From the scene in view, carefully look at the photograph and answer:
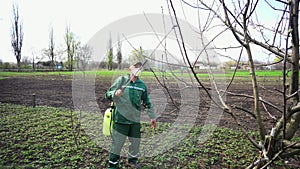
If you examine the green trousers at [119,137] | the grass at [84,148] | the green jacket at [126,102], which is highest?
the green jacket at [126,102]

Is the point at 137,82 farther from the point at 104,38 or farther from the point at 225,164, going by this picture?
the point at 225,164

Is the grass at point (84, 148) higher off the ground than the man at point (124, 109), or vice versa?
the man at point (124, 109)

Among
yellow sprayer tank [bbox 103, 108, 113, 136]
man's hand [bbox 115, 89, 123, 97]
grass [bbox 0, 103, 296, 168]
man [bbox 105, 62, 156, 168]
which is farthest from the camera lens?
grass [bbox 0, 103, 296, 168]

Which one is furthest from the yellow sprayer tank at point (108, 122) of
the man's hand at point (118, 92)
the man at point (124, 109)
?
the man's hand at point (118, 92)

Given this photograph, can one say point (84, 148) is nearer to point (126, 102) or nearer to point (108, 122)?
point (108, 122)

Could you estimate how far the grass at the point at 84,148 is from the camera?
11.3 ft

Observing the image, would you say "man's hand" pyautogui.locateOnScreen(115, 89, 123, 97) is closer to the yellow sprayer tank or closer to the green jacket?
the green jacket

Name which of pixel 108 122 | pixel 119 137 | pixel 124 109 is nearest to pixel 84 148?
pixel 108 122

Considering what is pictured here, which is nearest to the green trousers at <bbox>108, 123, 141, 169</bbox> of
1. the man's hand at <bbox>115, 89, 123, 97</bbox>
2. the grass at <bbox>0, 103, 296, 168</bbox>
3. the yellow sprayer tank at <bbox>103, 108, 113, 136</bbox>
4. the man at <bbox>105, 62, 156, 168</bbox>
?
the man at <bbox>105, 62, 156, 168</bbox>

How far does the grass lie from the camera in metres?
3.45

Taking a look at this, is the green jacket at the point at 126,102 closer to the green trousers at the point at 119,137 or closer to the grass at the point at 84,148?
the green trousers at the point at 119,137

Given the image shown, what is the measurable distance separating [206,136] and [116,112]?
2.43 m

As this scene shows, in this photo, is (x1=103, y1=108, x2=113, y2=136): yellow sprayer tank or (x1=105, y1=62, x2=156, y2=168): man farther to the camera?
(x1=103, y1=108, x2=113, y2=136): yellow sprayer tank

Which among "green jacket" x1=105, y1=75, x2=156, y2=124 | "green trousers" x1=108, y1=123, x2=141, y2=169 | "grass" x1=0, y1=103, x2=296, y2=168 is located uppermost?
"green jacket" x1=105, y1=75, x2=156, y2=124
